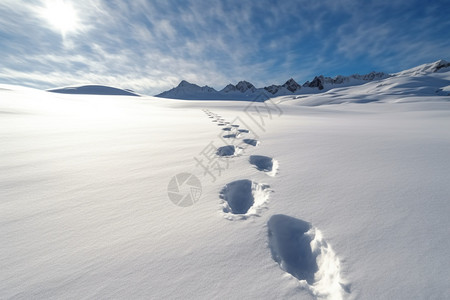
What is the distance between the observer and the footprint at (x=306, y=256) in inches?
31.2

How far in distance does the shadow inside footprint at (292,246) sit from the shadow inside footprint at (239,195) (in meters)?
0.27

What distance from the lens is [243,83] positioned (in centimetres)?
17275

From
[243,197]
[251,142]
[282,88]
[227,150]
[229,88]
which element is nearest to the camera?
[243,197]

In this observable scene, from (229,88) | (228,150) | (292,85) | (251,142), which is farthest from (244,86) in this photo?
(228,150)

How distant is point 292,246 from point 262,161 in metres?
1.25

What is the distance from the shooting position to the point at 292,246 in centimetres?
103

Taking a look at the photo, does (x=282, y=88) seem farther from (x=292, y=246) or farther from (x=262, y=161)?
(x=292, y=246)

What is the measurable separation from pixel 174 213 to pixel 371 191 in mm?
1400

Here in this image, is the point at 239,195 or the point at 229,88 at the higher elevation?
the point at 229,88

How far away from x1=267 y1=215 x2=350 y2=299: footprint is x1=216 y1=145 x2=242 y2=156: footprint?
145 cm

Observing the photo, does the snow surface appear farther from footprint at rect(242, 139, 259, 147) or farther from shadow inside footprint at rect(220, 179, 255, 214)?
footprint at rect(242, 139, 259, 147)

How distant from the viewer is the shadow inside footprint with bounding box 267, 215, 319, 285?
918 millimetres

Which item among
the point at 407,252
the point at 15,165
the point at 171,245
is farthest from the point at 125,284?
the point at 15,165

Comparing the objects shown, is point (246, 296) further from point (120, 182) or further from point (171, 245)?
point (120, 182)
